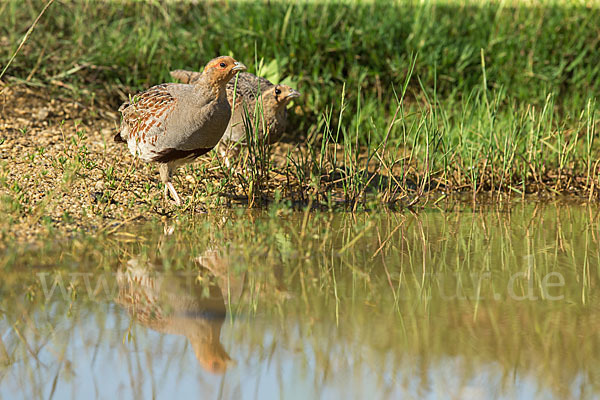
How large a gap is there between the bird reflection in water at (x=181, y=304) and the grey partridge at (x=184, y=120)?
1.23 meters

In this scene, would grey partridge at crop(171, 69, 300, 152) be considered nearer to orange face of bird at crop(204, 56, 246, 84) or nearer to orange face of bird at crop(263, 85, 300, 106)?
orange face of bird at crop(263, 85, 300, 106)

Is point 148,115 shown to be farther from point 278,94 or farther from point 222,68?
point 278,94

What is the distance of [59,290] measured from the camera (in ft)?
10.7

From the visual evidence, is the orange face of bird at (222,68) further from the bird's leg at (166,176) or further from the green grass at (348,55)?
the green grass at (348,55)

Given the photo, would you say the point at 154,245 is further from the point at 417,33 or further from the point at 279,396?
the point at 417,33

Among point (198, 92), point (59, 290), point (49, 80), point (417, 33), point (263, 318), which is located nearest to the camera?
point (263, 318)

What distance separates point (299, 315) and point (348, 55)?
4.52m

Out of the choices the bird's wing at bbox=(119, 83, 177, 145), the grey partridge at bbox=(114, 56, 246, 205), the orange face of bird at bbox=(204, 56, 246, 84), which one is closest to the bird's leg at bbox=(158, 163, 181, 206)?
the grey partridge at bbox=(114, 56, 246, 205)

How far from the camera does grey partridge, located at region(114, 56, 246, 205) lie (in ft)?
15.5

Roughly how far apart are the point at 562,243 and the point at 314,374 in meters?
2.29

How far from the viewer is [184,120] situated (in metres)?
4.71

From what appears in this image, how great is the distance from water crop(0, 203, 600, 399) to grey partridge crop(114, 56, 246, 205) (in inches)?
24.0

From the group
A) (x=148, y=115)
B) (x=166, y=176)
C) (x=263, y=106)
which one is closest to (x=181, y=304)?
(x=166, y=176)

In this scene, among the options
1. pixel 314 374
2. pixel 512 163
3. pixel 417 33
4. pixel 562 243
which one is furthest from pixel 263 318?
pixel 417 33
